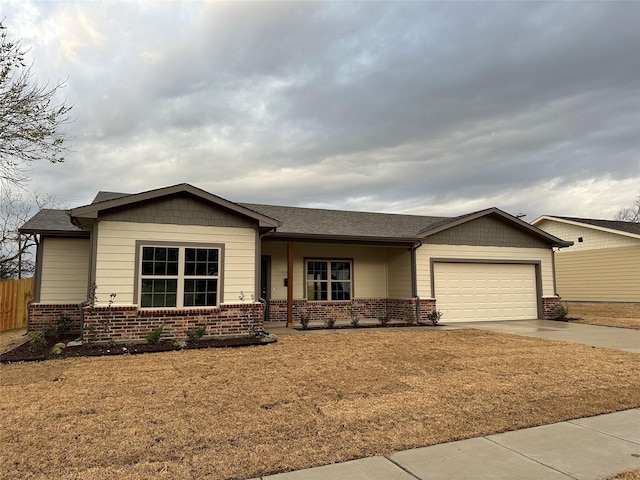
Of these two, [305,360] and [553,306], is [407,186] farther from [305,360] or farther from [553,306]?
[305,360]

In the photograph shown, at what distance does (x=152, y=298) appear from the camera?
31.5 feet

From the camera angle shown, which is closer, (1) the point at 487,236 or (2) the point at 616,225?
(1) the point at 487,236

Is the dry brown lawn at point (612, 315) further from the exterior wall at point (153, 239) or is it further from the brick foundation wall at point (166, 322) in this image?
the exterior wall at point (153, 239)

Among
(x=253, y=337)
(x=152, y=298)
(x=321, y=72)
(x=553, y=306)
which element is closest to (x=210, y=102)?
(x=321, y=72)

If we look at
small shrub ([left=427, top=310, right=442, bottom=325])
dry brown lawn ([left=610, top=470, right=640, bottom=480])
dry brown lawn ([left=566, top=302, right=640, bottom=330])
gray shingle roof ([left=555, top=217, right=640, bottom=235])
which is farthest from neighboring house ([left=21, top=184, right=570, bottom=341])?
gray shingle roof ([left=555, top=217, right=640, bottom=235])

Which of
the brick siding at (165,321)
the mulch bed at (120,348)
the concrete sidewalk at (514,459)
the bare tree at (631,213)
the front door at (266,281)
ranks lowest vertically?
the concrete sidewalk at (514,459)

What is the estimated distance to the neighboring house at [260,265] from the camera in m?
9.45

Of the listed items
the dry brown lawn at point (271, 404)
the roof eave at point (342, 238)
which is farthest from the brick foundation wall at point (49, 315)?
the roof eave at point (342, 238)

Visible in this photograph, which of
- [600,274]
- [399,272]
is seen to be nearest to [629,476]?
[399,272]

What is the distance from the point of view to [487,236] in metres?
15.1

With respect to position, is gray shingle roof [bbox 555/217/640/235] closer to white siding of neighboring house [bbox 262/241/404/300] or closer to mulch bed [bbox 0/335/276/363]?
white siding of neighboring house [bbox 262/241/404/300]

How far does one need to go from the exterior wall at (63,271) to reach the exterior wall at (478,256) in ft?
34.3

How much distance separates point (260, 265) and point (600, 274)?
1916cm

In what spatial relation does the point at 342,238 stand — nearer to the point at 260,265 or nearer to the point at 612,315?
the point at 260,265
